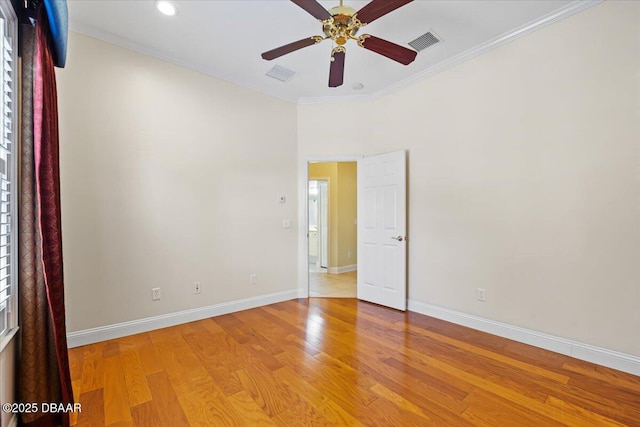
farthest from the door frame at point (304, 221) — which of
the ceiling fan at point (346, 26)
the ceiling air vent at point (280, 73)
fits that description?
the ceiling fan at point (346, 26)

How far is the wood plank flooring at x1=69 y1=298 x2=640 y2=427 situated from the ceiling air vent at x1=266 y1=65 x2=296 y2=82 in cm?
307

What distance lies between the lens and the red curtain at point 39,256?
5.23ft

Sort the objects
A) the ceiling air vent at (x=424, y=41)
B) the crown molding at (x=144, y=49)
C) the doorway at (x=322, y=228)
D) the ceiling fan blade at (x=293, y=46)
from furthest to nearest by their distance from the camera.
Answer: the doorway at (x=322, y=228), the ceiling air vent at (x=424, y=41), the crown molding at (x=144, y=49), the ceiling fan blade at (x=293, y=46)

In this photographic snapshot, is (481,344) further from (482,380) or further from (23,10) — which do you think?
(23,10)

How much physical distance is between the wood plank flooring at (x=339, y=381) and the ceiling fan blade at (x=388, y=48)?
257cm

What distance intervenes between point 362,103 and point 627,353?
3.85m

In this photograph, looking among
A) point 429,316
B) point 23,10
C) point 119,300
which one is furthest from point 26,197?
point 429,316

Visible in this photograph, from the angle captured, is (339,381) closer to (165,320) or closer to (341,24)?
(165,320)

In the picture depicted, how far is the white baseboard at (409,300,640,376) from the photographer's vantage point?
2.28m

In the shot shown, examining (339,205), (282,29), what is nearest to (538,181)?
(282,29)

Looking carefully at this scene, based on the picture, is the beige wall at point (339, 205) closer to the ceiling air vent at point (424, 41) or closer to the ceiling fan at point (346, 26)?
the ceiling air vent at point (424, 41)

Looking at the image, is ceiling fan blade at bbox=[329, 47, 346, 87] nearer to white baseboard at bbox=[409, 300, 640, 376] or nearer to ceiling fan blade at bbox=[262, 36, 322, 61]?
ceiling fan blade at bbox=[262, 36, 322, 61]

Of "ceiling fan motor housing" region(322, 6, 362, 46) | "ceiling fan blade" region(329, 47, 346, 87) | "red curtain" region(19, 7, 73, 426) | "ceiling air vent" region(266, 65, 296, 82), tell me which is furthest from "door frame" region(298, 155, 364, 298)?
"red curtain" region(19, 7, 73, 426)

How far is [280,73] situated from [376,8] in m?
1.94
